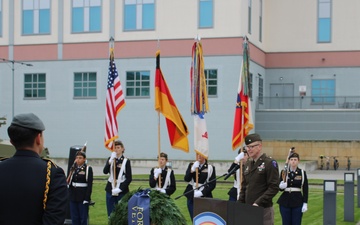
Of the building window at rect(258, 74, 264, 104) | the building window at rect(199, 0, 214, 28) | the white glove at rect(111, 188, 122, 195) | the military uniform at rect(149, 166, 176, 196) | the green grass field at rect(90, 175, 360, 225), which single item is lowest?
the green grass field at rect(90, 175, 360, 225)

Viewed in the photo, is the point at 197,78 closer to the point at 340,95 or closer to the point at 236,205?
the point at 236,205

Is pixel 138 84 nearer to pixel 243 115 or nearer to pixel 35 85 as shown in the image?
pixel 35 85

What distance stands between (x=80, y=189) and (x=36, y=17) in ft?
102

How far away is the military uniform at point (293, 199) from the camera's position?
10805 millimetres

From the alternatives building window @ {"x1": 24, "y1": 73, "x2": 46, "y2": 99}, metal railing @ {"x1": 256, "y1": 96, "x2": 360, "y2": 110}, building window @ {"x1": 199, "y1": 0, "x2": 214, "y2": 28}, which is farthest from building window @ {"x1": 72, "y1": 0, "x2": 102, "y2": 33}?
metal railing @ {"x1": 256, "y1": 96, "x2": 360, "y2": 110}

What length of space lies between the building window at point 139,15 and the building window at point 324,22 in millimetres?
12283

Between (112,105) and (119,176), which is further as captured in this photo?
(112,105)

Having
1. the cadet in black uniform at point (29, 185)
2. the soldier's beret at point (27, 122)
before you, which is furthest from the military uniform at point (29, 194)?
the soldier's beret at point (27, 122)

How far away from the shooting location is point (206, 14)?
3831 cm

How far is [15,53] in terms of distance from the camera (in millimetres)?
41812

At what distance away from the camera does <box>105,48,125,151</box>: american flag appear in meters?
14.2

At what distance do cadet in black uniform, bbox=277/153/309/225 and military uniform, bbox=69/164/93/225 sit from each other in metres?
3.78

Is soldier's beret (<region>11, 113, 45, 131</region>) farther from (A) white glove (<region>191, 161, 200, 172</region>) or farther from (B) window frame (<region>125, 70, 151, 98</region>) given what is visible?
(B) window frame (<region>125, 70, 151, 98</region>)

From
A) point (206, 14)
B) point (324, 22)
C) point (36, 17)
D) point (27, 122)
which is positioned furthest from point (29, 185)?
point (324, 22)
